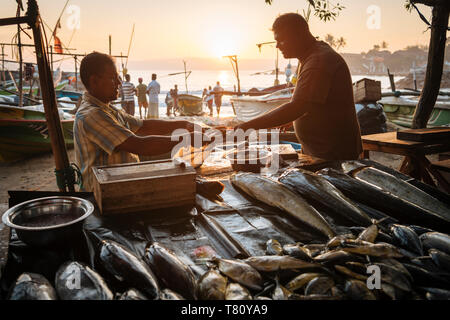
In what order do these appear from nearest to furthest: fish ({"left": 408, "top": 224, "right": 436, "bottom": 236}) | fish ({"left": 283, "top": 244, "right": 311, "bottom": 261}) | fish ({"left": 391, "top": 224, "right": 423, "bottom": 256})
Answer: fish ({"left": 283, "top": 244, "right": 311, "bottom": 261})
fish ({"left": 391, "top": 224, "right": 423, "bottom": 256})
fish ({"left": 408, "top": 224, "right": 436, "bottom": 236})

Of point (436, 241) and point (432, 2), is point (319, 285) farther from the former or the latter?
point (432, 2)

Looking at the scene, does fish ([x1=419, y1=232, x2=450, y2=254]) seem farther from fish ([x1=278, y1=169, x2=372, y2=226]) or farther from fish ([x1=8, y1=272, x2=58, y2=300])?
fish ([x1=8, y1=272, x2=58, y2=300])

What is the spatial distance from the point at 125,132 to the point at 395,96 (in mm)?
14685

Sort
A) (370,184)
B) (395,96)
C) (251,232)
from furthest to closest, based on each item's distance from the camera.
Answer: (395,96) → (370,184) → (251,232)

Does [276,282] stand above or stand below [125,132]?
below

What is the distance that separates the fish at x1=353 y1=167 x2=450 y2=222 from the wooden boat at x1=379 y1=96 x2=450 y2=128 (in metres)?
11.7

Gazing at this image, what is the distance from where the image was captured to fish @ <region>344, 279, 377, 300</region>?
1.32 m

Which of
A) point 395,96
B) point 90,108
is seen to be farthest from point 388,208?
point 395,96

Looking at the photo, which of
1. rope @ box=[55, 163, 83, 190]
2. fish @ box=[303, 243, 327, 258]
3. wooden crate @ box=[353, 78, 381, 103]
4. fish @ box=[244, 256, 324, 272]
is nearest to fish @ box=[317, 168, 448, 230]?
fish @ box=[303, 243, 327, 258]

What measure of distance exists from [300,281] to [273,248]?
31 cm

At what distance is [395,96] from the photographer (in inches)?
556

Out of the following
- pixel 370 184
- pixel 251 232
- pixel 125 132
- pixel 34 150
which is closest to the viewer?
pixel 251 232

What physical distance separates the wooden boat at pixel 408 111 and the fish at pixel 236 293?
1360 centimetres
